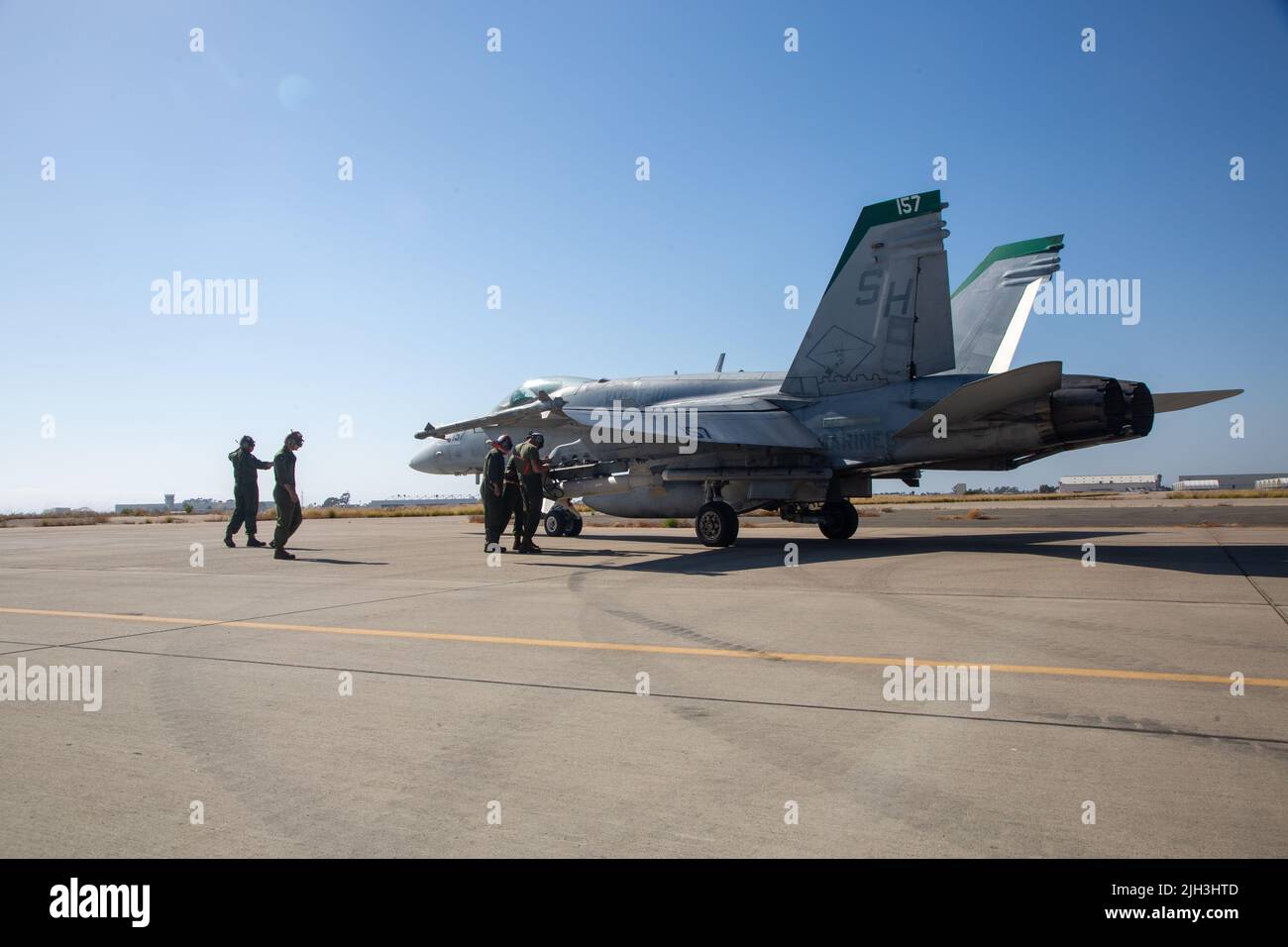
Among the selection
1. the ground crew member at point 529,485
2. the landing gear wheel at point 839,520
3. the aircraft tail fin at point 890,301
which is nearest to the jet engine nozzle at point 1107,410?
the aircraft tail fin at point 890,301

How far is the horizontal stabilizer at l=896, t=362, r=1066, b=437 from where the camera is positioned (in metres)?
11.1

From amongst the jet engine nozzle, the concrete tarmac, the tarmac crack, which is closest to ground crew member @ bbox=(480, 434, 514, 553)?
the concrete tarmac

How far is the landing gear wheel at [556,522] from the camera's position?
18312 mm

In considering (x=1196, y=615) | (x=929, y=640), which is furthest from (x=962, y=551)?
(x=929, y=640)

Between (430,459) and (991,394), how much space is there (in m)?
14.2

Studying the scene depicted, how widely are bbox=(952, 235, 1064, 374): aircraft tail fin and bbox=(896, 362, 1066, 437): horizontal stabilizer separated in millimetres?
4403

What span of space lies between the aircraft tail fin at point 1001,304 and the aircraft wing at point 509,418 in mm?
8161

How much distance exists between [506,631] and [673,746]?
3.17 metres

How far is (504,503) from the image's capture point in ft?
47.3

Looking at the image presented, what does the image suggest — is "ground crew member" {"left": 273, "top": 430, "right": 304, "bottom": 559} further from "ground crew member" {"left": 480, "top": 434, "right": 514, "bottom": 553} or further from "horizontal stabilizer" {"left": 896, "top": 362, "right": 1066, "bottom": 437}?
"horizontal stabilizer" {"left": 896, "top": 362, "right": 1066, "bottom": 437}

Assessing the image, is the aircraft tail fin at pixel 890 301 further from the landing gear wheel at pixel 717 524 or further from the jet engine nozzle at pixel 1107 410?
the landing gear wheel at pixel 717 524

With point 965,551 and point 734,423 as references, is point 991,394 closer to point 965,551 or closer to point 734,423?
point 965,551
